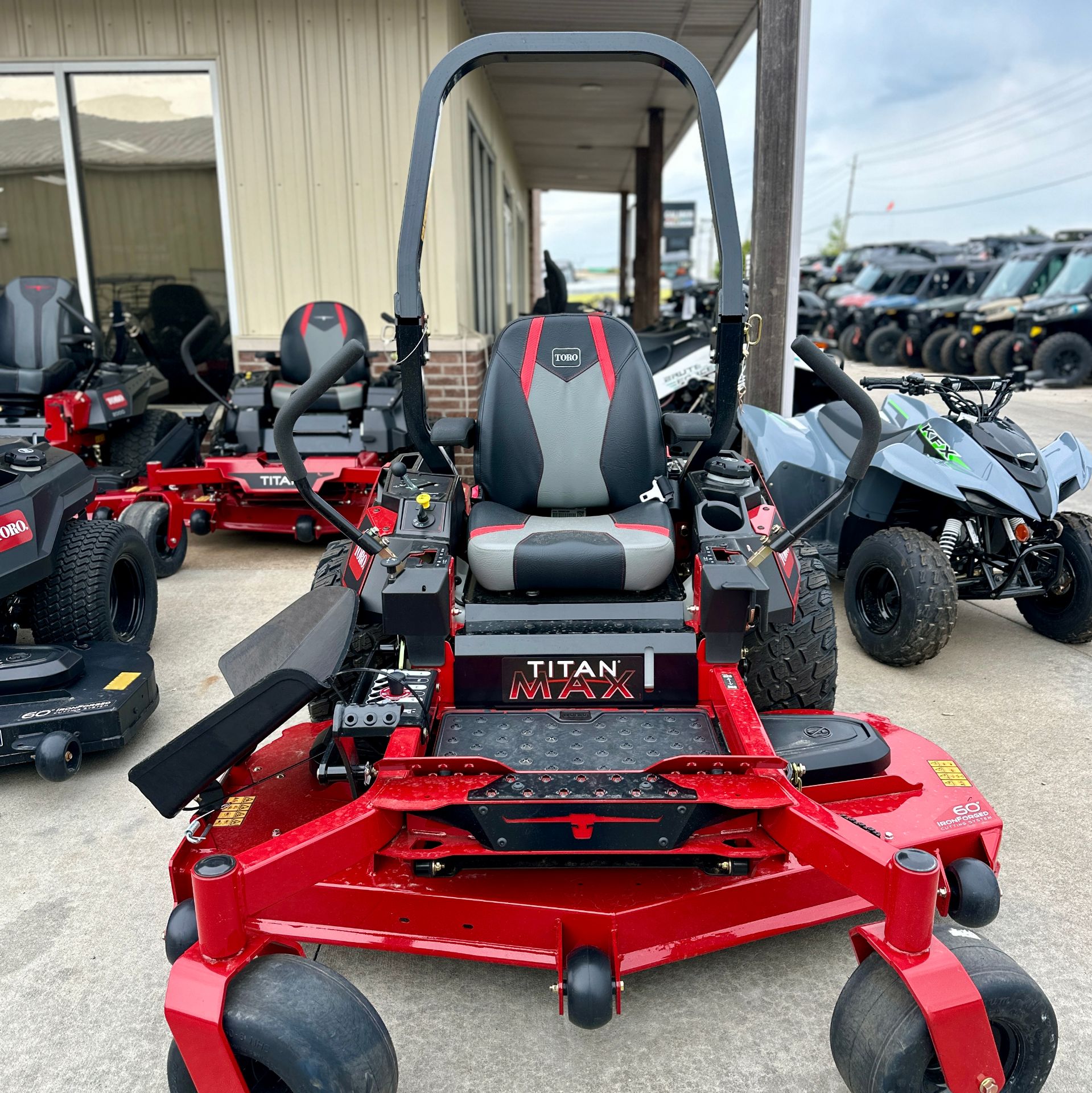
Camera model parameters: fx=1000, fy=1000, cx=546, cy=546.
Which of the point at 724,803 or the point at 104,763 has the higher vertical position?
the point at 724,803

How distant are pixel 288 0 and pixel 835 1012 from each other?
23.3 feet

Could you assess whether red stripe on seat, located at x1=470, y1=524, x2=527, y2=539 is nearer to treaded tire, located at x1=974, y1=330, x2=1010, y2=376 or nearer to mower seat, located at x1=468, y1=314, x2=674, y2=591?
mower seat, located at x1=468, y1=314, x2=674, y2=591

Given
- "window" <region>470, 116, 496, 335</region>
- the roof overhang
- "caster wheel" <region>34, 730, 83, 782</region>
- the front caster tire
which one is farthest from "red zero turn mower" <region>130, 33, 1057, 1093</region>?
"window" <region>470, 116, 496, 335</region>

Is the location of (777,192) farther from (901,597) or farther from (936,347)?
(936,347)

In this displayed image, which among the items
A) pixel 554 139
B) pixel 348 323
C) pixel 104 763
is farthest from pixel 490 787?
pixel 554 139

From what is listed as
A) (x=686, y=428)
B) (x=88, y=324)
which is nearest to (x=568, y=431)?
(x=686, y=428)

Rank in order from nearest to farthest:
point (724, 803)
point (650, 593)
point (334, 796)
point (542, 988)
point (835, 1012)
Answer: point (835, 1012) → point (724, 803) → point (542, 988) → point (334, 796) → point (650, 593)

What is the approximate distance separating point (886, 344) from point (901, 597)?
1418 cm

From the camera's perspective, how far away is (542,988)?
7.00ft

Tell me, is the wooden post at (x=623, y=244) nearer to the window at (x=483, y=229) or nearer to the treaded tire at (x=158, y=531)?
the window at (x=483, y=229)

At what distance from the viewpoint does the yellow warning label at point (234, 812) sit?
7.44 ft

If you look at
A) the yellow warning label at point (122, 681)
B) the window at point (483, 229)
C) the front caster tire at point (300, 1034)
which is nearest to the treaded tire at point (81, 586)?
the yellow warning label at point (122, 681)

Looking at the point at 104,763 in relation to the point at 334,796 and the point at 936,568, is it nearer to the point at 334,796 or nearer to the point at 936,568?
the point at 334,796

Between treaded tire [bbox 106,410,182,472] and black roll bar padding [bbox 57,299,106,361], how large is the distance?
0.46m
